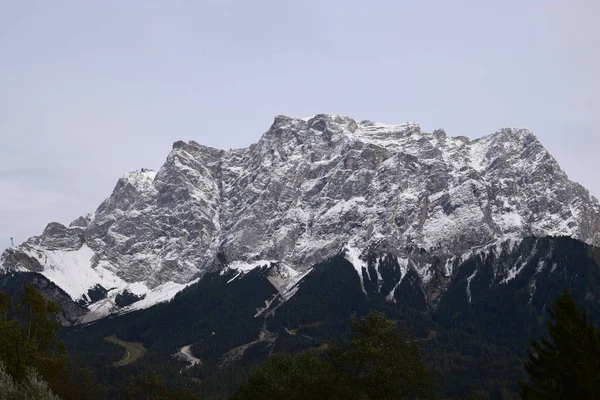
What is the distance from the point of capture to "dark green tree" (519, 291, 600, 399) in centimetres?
5462

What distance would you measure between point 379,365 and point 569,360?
724 inches

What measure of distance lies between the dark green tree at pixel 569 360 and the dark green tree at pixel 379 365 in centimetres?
1106

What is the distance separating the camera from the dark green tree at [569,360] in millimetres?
54625

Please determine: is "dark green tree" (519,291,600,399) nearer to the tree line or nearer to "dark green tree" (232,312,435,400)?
the tree line

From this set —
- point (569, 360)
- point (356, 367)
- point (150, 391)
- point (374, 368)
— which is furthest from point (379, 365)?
point (150, 391)

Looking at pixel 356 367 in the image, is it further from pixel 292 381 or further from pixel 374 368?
pixel 292 381

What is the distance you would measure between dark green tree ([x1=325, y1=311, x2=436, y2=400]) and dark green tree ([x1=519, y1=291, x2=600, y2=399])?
36.3ft

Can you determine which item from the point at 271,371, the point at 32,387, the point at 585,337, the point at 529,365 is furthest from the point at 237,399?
the point at 585,337

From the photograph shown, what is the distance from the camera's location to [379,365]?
66.7 meters

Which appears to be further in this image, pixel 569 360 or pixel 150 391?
pixel 150 391

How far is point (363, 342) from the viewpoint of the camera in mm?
69062

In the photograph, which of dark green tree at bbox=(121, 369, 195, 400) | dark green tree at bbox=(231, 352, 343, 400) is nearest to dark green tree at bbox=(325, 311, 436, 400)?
dark green tree at bbox=(231, 352, 343, 400)

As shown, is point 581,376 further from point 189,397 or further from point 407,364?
point 189,397

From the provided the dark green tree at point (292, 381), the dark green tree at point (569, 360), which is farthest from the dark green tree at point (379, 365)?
the dark green tree at point (569, 360)
